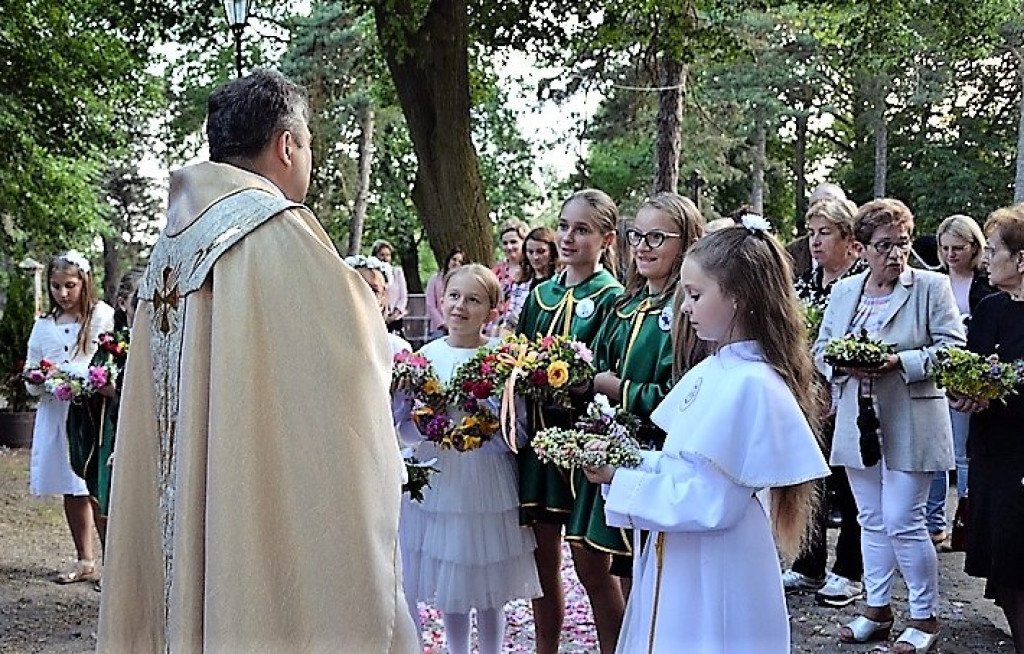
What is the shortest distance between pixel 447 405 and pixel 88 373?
2795mm

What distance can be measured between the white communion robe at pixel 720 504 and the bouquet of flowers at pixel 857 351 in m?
2.02

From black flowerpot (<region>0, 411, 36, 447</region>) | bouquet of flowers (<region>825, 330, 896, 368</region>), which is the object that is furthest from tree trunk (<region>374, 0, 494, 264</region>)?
bouquet of flowers (<region>825, 330, 896, 368</region>)

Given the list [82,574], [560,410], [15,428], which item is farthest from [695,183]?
[560,410]

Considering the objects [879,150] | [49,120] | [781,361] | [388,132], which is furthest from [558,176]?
[781,361]

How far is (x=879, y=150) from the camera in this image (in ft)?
116

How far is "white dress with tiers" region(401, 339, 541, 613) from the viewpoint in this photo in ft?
16.3

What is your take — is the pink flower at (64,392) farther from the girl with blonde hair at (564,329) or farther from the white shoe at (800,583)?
the white shoe at (800,583)

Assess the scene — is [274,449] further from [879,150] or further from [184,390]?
[879,150]

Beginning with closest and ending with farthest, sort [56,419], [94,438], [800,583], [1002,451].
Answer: [1002,451] < [800,583] < [94,438] < [56,419]

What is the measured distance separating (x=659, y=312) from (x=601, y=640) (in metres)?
1.43

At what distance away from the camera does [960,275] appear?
768cm


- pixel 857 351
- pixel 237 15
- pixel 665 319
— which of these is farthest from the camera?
pixel 237 15

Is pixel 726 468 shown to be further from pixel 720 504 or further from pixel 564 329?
pixel 564 329

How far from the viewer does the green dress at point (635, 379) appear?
14.6 feet
